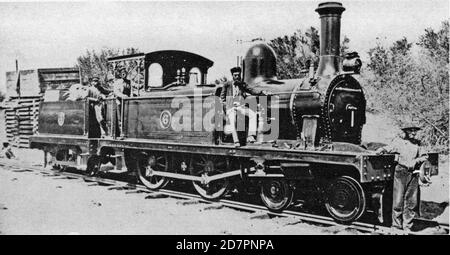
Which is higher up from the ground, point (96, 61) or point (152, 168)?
point (96, 61)

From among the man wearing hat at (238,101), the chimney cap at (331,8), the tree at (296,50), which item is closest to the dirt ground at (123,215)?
the man wearing hat at (238,101)

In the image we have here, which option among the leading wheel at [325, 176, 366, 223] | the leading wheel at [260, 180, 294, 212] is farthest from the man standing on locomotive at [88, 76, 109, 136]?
the leading wheel at [325, 176, 366, 223]

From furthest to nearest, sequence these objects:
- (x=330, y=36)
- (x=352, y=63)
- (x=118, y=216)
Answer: (x=330, y=36)
(x=352, y=63)
(x=118, y=216)

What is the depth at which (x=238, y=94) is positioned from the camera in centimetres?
789

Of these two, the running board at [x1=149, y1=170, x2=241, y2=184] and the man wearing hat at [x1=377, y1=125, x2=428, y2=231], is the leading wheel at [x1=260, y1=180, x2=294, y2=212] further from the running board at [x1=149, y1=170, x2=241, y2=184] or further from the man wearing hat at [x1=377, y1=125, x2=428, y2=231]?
the man wearing hat at [x1=377, y1=125, x2=428, y2=231]

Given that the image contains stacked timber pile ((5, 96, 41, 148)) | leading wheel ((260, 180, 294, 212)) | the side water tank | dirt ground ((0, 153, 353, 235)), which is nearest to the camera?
dirt ground ((0, 153, 353, 235))

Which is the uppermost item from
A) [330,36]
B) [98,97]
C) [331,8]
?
[331,8]

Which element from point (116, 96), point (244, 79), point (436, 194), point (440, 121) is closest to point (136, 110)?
point (116, 96)

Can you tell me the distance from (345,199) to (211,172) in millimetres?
2713

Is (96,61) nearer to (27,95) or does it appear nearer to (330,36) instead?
(27,95)

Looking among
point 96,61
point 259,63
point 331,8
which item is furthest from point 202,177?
point 96,61

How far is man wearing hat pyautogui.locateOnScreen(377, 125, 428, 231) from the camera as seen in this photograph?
635 centimetres

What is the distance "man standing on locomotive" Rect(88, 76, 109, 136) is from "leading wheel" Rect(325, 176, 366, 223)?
602 cm
